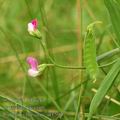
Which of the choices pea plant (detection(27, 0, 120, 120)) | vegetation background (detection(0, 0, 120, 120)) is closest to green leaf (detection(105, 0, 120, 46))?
pea plant (detection(27, 0, 120, 120))

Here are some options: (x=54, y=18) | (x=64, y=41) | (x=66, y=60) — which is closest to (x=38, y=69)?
(x=66, y=60)

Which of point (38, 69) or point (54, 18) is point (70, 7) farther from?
point (38, 69)

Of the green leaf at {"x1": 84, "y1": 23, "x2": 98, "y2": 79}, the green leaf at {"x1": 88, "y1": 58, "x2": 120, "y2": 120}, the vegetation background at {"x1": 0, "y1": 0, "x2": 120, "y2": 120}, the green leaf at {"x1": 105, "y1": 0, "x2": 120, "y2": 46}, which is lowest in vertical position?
the green leaf at {"x1": 88, "y1": 58, "x2": 120, "y2": 120}

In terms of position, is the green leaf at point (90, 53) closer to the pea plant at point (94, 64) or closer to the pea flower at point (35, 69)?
the pea plant at point (94, 64)

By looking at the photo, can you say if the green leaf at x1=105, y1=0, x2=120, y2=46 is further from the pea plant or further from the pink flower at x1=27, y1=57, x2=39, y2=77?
the pink flower at x1=27, y1=57, x2=39, y2=77

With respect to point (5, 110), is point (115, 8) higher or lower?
higher
